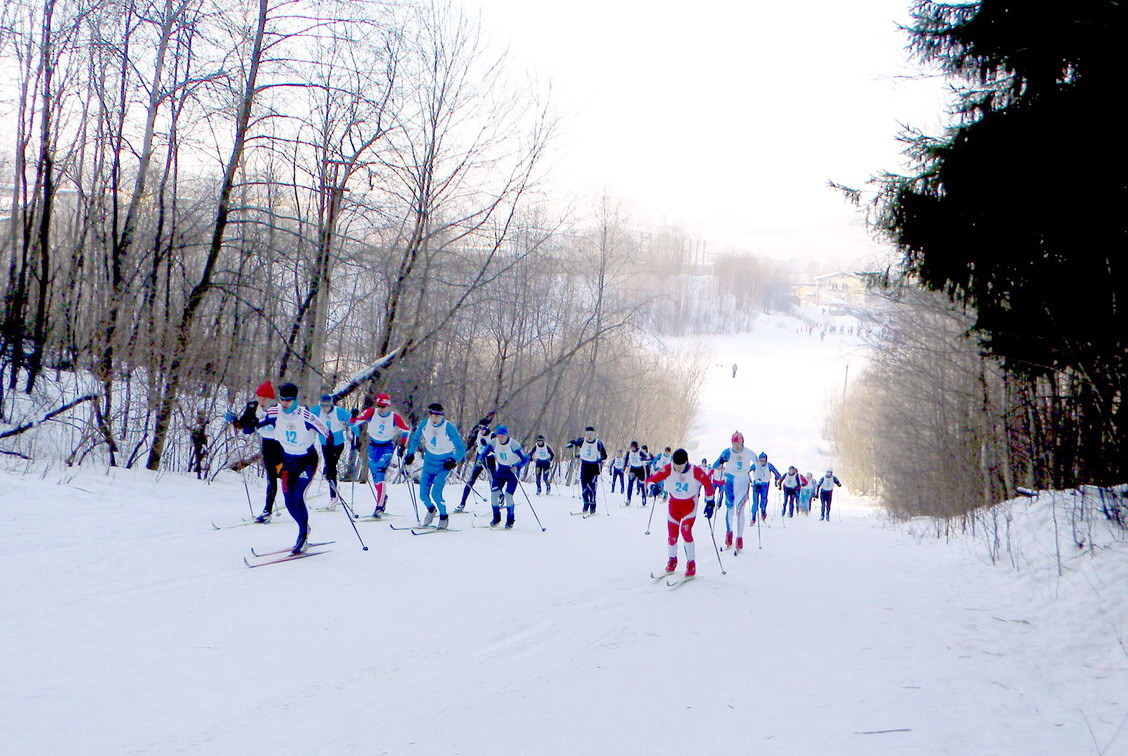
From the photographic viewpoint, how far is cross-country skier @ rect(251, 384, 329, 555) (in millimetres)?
9602

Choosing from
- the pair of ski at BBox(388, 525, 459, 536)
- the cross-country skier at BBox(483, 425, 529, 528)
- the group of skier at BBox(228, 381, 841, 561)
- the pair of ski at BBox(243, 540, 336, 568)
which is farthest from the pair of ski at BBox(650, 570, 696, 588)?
the cross-country skier at BBox(483, 425, 529, 528)

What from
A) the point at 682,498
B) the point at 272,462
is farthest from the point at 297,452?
the point at 682,498

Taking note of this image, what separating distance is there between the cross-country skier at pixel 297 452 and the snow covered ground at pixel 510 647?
570mm

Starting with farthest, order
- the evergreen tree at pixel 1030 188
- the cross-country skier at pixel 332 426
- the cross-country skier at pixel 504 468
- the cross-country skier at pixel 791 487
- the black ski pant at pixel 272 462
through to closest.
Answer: the cross-country skier at pixel 791 487 → the cross-country skier at pixel 504 468 → the cross-country skier at pixel 332 426 → the black ski pant at pixel 272 462 → the evergreen tree at pixel 1030 188

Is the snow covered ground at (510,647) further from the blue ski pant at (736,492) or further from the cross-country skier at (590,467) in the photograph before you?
the cross-country skier at (590,467)

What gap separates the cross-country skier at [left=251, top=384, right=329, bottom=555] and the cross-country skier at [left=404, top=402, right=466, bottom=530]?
3050 millimetres

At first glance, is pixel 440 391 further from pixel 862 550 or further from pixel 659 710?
pixel 659 710

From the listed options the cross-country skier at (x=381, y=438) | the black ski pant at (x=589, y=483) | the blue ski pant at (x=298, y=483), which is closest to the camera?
the blue ski pant at (x=298, y=483)

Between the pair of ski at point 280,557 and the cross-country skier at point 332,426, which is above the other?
the cross-country skier at point 332,426

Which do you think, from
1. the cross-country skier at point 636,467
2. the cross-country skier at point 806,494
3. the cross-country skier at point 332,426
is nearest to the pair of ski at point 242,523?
the cross-country skier at point 332,426

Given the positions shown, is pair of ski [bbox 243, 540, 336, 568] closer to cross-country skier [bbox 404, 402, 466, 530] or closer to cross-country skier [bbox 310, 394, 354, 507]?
cross-country skier [bbox 404, 402, 466, 530]

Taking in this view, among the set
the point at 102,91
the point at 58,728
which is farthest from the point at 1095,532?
the point at 102,91

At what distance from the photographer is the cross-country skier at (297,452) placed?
9602mm

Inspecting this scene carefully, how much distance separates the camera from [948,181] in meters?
7.71
